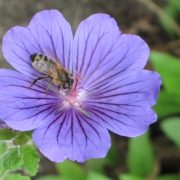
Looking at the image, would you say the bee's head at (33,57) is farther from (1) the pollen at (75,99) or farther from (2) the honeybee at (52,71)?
(1) the pollen at (75,99)

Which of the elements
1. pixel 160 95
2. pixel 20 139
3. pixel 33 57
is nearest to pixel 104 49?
pixel 33 57

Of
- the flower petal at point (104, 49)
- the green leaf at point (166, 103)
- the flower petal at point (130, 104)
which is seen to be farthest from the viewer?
the green leaf at point (166, 103)

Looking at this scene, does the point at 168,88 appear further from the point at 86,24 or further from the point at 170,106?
the point at 86,24

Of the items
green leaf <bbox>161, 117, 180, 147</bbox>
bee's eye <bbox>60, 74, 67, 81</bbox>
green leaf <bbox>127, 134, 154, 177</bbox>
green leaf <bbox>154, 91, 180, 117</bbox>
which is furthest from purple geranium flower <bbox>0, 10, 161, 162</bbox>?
green leaf <bbox>154, 91, 180, 117</bbox>

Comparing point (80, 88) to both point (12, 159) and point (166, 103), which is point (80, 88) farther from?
point (166, 103)

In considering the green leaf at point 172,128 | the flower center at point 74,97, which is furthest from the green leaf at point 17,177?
the green leaf at point 172,128

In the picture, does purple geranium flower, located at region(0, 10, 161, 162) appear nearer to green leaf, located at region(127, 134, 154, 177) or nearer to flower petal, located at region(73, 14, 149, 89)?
flower petal, located at region(73, 14, 149, 89)
